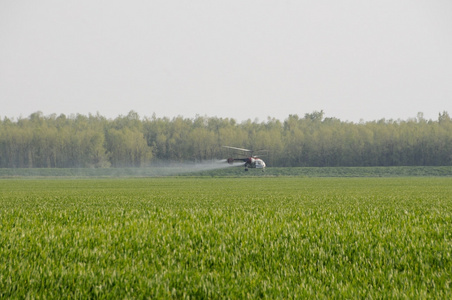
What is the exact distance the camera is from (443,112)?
18938 cm

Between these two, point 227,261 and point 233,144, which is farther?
point 233,144

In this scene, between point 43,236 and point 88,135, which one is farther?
point 88,135

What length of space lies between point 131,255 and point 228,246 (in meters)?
1.53

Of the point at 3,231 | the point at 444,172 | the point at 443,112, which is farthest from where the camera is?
the point at 443,112

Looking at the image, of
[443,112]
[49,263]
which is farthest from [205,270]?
[443,112]

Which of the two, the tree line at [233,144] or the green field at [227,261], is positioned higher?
the tree line at [233,144]

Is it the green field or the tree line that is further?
the tree line

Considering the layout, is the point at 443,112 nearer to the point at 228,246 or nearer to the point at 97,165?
the point at 97,165

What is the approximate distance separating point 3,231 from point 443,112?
653 feet

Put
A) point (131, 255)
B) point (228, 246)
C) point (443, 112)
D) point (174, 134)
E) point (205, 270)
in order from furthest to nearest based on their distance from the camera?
point (443, 112), point (174, 134), point (228, 246), point (131, 255), point (205, 270)

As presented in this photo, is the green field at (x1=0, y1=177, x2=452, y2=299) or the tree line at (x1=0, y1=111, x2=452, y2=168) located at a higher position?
the tree line at (x1=0, y1=111, x2=452, y2=168)

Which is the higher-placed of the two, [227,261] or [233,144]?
[233,144]

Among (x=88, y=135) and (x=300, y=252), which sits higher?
(x=88, y=135)

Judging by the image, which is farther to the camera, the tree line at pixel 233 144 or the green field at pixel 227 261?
the tree line at pixel 233 144
